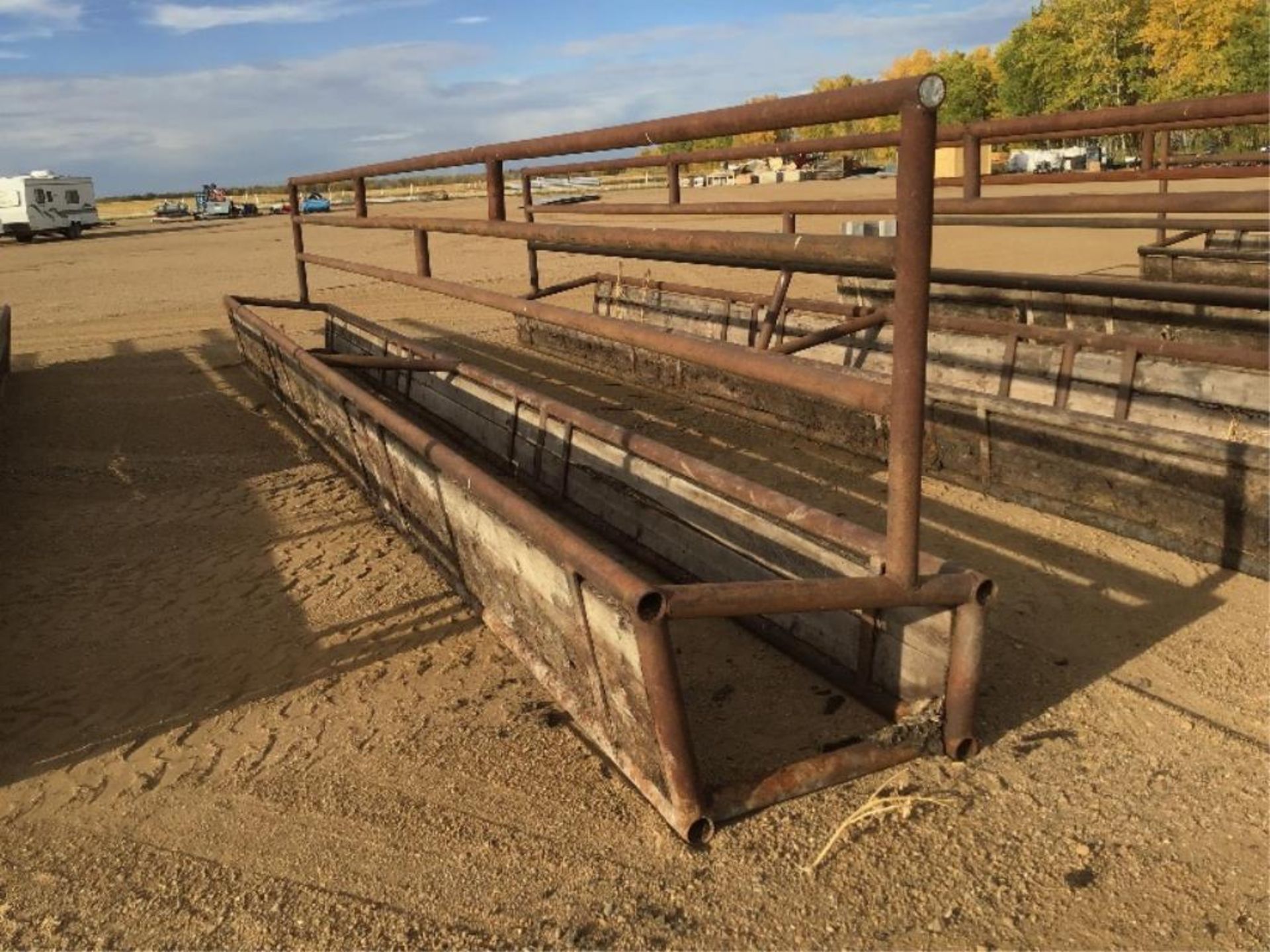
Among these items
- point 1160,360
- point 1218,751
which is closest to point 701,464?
point 1218,751

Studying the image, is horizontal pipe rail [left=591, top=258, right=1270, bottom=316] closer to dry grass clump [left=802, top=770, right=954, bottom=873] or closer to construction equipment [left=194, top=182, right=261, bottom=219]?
dry grass clump [left=802, top=770, right=954, bottom=873]

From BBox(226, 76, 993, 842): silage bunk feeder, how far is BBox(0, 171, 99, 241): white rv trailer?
29771mm

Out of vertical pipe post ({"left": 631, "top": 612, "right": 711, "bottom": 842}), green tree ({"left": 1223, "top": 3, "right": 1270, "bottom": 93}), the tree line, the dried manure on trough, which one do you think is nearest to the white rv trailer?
the tree line

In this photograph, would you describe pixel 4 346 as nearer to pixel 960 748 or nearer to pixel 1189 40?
pixel 960 748

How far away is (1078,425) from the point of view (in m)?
3.96

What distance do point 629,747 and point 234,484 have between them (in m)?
3.57

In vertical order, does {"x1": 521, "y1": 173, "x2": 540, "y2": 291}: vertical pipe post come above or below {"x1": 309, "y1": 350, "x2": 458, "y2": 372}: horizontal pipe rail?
above

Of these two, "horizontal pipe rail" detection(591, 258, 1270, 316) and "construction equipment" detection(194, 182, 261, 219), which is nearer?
"horizontal pipe rail" detection(591, 258, 1270, 316)

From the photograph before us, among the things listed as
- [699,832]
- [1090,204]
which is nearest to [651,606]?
[699,832]

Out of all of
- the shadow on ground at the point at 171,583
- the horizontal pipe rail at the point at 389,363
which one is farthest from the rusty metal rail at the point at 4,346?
the horizontal pipe rail at the point at 389,363

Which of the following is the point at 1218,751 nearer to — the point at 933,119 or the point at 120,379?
the point at 933,119

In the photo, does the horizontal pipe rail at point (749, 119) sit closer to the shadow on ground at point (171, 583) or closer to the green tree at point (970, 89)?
the shadow on ground at point (171, 583)

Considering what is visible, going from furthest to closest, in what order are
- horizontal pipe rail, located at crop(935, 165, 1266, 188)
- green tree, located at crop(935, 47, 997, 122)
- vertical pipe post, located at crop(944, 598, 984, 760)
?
green tree, located at crop(935, 47, 997, 122)
horizontal pipe rail, located at crop(935, 165, 1266, 188)
vertical pipe post, located at crop(944, 598, 984, 760)

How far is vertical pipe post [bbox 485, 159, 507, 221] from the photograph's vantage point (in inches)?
169
